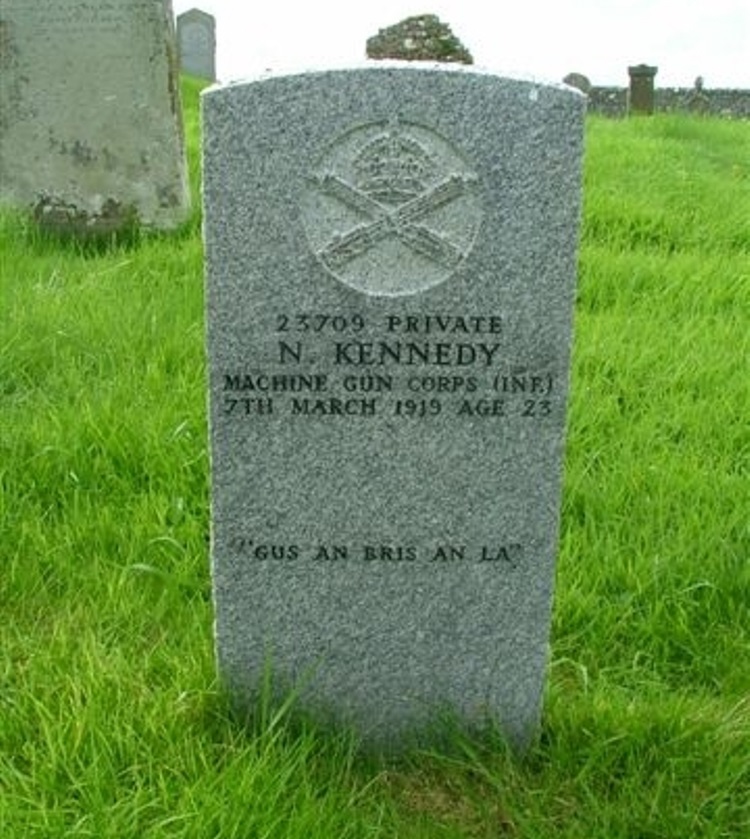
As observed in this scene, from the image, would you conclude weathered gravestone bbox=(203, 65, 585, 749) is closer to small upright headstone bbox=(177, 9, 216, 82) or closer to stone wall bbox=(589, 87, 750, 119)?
small upright headstone bbox=(177, 9, 216, 82)

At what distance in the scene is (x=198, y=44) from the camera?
1805cm

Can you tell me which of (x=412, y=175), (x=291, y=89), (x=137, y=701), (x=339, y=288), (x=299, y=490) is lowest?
(x=137, y=701)

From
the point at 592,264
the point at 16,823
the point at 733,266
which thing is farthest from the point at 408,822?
the point at 733,266

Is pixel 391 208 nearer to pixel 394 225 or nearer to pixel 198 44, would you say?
pixel 394 225

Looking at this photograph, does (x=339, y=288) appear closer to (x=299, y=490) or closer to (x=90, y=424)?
(x=299, y=490)

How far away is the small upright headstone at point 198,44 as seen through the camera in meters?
18.0

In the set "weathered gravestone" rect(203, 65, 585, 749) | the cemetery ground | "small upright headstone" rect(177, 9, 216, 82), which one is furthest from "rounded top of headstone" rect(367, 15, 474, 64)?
"small upright headstone" rect(177, 9, 216, 82)

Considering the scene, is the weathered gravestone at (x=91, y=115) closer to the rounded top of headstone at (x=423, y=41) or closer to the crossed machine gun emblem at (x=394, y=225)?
the rounded top of headstone at (x=423, y=41)

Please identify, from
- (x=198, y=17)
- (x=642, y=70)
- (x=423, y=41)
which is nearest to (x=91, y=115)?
(x=423, y=41)

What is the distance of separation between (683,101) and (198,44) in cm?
858

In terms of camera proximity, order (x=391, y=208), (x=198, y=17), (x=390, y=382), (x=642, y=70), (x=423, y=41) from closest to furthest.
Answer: (x=391, y=208) < (x=390, y=382) < (x=423, y=41) < (x=642, y=70) < (x=198, y=17)

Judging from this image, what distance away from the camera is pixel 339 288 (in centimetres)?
219

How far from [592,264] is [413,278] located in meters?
3.15

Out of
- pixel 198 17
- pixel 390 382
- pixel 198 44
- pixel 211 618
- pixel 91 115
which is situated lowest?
pixel 211 618
